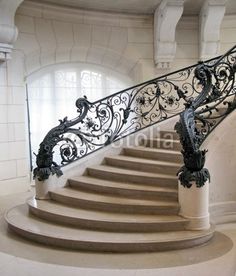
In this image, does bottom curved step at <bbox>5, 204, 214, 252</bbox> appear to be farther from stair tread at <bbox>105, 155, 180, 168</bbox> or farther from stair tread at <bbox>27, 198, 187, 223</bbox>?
stair tread at <bbox>105, 155, 180, 168</bbox>

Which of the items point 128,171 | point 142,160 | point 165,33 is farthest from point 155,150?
point 165,33

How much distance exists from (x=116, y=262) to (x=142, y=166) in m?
1.82

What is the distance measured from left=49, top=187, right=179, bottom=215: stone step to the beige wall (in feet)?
6.36

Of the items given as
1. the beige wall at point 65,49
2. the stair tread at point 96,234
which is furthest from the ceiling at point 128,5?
the stair tread at point 96,234

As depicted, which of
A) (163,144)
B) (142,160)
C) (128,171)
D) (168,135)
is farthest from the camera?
(168,135)

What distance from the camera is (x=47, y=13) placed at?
655 centimetres

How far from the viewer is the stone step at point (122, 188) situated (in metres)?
4.25

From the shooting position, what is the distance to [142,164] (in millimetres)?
4922

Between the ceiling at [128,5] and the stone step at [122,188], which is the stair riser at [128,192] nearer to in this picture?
the stone step at [122,188]

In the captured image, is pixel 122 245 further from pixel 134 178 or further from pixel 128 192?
pixel 134 178

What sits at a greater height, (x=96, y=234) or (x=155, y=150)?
(x=155, y=150)

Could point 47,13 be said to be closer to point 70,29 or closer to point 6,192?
point 70,29

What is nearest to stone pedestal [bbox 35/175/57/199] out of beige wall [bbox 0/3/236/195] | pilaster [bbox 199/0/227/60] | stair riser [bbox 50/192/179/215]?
stair riser [bbox 50/192/179/215]

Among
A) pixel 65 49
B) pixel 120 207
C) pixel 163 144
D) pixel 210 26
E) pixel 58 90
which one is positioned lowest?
pixel 120 207
